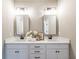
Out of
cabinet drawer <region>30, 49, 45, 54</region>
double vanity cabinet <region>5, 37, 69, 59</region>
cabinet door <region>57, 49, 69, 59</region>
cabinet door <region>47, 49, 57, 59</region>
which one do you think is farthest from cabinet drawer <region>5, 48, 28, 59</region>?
cabinet door <region>57, 49, 69, 59</region>

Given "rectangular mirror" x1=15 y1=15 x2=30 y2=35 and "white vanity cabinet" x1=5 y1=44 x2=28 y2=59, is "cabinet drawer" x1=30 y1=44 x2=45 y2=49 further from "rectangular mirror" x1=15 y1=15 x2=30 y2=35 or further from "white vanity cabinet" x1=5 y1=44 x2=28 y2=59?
"rectangular mirror" x1=15 y1=15 x2=30 y2=35

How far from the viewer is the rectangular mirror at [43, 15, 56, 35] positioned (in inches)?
171

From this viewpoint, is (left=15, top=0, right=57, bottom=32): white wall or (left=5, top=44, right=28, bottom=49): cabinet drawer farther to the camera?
(left=15, top=0, right=57, bottom=32): white wall

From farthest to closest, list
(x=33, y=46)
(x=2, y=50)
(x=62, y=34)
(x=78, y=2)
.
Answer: (x=62, y=34) → (x=33, y=46) → (x=2, y=50) → (x=78, y=2)

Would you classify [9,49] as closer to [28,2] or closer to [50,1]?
[28,2]

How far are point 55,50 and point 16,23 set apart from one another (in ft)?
5.36

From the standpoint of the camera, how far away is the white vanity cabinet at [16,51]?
3477 millimetres

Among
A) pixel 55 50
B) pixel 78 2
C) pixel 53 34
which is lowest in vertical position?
pixel 55 50

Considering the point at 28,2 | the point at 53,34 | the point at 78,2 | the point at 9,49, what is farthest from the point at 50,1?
the point at 9,49

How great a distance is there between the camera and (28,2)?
4.39 metres

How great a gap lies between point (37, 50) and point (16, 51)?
0.55 meters

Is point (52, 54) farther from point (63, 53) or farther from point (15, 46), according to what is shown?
point (15, 46)

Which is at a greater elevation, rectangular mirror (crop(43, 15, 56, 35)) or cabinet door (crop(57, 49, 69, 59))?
rectangular mirror (crop(43, 15, 56, 35))

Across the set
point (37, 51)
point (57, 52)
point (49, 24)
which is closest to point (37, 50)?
point (37, 51)
